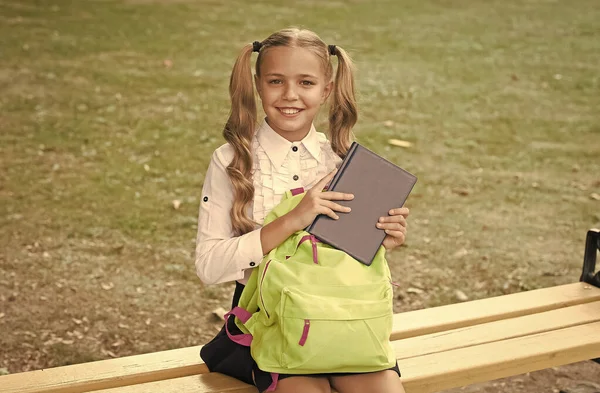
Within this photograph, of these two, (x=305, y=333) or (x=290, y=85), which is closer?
(x=305, y=333)

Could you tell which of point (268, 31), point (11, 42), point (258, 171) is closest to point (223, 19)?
point (268, 31)

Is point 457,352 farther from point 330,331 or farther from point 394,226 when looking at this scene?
point 330,331

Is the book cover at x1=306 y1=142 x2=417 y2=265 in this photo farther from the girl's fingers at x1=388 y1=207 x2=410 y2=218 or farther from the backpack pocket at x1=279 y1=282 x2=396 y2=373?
the backpack pocket at x1=279 y1=282 x2=396 y2=373

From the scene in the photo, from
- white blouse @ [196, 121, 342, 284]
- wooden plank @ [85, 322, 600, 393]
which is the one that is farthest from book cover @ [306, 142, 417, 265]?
wooden plank @ [85, 322, 600, 393]

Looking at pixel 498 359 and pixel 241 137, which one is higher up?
pixel 241 137

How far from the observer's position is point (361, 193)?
2.65 metres

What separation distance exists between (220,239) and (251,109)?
0.47 m

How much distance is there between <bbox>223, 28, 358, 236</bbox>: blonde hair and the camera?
2.75m

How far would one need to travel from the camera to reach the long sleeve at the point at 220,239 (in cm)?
263

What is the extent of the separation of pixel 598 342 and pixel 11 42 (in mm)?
7888

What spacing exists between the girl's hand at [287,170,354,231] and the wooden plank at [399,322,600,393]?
60cm

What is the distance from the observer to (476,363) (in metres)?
2.88

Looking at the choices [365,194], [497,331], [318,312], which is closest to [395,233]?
[365,194]

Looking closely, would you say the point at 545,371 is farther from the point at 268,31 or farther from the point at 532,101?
the point at 268,31
